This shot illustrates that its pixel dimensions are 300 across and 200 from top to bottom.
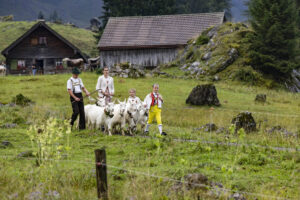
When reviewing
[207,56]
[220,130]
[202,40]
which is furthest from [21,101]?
[202,40]

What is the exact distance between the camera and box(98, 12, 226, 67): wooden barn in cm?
5012

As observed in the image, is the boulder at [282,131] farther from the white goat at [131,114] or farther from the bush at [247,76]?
the bush at [247,76]

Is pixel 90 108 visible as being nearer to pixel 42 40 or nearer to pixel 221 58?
pixel 221 58

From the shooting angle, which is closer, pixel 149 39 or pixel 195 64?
pixel 195 64

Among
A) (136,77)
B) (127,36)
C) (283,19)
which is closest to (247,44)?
(283,19)

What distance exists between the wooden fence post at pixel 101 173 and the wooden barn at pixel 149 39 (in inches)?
1708

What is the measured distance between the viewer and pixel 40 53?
52.9 meters

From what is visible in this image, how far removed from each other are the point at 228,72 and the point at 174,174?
Answer: 102 ft

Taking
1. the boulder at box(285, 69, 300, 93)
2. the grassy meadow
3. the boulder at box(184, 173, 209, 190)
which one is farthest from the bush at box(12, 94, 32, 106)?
the boulder at box(285, 69, 300, 93)

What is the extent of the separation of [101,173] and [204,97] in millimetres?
18865

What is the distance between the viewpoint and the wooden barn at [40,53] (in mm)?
52250

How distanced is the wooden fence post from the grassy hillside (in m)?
75.7

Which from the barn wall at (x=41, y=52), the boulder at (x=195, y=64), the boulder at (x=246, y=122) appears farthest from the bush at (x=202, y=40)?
the boulder at (x=246, y=122)

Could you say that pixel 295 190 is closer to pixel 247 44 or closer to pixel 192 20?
pixel 247 44
